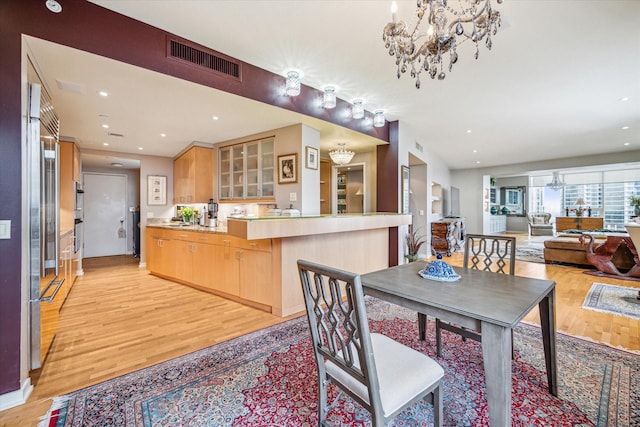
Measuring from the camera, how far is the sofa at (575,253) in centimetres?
499

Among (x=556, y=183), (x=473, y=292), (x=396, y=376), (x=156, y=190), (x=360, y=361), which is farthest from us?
(x=556, y=183)

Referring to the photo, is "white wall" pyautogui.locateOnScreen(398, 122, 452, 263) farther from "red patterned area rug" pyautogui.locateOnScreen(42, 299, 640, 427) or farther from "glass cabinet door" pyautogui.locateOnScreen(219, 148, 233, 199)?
"glass cabinet door" pyautogui.locateOnScreen(219, 148, 233, 199)

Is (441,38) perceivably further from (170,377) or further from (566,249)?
(566,249)

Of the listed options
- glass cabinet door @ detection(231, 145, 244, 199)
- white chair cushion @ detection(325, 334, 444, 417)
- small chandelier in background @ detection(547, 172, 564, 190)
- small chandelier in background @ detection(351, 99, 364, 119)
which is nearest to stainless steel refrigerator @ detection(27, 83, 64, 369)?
white chair cushion @ detection(325, 334, 444, 417)

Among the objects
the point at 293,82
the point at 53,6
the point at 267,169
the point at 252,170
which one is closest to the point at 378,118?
the point at 293,82

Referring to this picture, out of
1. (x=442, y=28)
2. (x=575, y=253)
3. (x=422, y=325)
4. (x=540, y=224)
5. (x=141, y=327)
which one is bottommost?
(x=141, y=327)

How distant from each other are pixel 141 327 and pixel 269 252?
146cm

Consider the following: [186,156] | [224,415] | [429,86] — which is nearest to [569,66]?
[429,86]

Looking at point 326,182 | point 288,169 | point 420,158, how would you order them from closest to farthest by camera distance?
point 288,169 < point 420,158 < point 326,182

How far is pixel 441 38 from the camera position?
5.65ft

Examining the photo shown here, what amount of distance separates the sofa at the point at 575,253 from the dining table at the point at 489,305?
17.0ft

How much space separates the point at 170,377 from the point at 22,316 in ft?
3.26

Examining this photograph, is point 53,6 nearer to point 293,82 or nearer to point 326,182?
point 293,82

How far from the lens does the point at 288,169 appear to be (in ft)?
13.1
